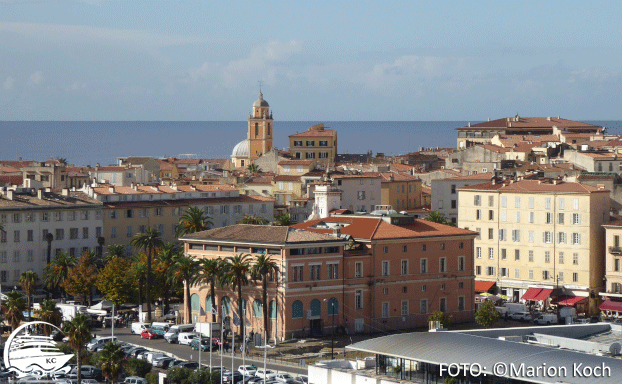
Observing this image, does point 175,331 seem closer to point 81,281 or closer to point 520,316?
point 81,281

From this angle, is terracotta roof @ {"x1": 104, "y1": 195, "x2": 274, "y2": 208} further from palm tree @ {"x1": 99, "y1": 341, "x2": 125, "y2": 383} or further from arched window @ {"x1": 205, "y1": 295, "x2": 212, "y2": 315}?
palm tree @ {"x1": 99, "y1": 341, "x2": 125, "y2": 383}

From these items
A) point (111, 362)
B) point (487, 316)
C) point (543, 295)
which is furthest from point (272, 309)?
point (543, 295)

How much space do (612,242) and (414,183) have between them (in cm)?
3965

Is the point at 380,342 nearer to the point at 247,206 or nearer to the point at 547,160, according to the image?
the point at 247,206

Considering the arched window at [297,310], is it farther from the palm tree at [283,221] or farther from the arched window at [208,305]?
the palm tree at [283,221]

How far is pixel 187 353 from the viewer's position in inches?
2832

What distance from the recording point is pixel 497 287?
320 feet

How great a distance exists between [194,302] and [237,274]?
5.89 metres

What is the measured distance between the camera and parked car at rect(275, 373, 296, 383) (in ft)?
207

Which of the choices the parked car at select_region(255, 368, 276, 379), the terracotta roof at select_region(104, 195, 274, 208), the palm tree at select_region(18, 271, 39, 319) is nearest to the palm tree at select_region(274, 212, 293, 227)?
the terracotta roof at select_region(104, 195, 274, 208)

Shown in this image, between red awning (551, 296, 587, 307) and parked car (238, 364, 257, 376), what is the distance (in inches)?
1257

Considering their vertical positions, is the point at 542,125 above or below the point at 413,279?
above

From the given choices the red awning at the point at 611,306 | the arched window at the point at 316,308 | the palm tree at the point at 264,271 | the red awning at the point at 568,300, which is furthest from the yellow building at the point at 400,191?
the palm tree at the point at 264,271

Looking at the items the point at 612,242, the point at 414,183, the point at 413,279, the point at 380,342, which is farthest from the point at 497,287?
the point at 380,342
